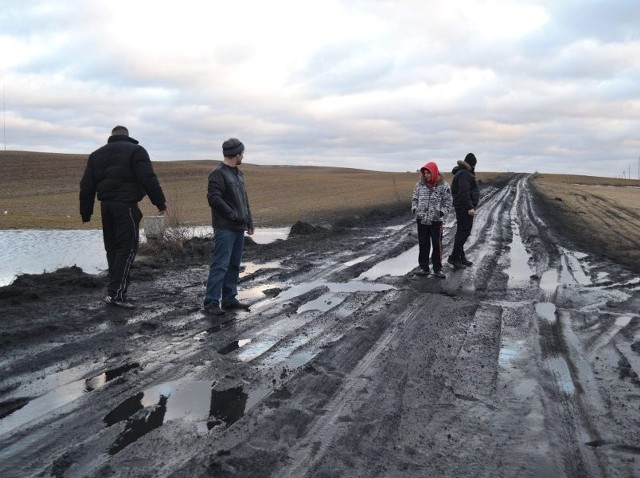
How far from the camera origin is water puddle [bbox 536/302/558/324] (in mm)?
7359

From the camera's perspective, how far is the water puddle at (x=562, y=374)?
196 inches

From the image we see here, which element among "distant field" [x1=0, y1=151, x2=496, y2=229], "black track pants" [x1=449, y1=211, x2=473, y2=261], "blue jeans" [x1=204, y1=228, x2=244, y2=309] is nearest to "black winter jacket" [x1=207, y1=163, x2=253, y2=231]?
"blue jeans" [x1=204, y1=228, x2=244, y2=309]

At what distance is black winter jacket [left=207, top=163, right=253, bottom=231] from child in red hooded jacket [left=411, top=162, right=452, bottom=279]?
3.69 metres

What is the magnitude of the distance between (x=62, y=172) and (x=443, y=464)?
5895 cm

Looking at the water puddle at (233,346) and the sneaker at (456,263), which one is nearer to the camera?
the water puddle at (233,346)

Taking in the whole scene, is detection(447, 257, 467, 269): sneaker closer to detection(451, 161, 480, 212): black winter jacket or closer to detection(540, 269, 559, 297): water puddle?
detection(451, 161, 480, 212): black winter jacket

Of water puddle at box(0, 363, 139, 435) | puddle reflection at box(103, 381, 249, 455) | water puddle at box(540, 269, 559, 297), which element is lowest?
puddle reflection at box(103, 381, 249, 455)

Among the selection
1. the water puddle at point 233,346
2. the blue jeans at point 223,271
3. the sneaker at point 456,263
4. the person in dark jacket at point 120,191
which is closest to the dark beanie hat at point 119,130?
the person in dark jacket at point 120,191

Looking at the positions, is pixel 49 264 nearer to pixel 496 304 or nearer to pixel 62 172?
pixel 496 304

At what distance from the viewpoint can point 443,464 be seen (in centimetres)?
361

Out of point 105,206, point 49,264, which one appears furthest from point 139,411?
point 49,264

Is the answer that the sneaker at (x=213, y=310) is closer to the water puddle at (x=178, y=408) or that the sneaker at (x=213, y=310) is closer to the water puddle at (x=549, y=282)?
the water puddle at (x=178, y=408)

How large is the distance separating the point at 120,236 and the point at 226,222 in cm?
130

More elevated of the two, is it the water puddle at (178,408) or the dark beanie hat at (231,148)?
the dark beanie hat at (231,148)
